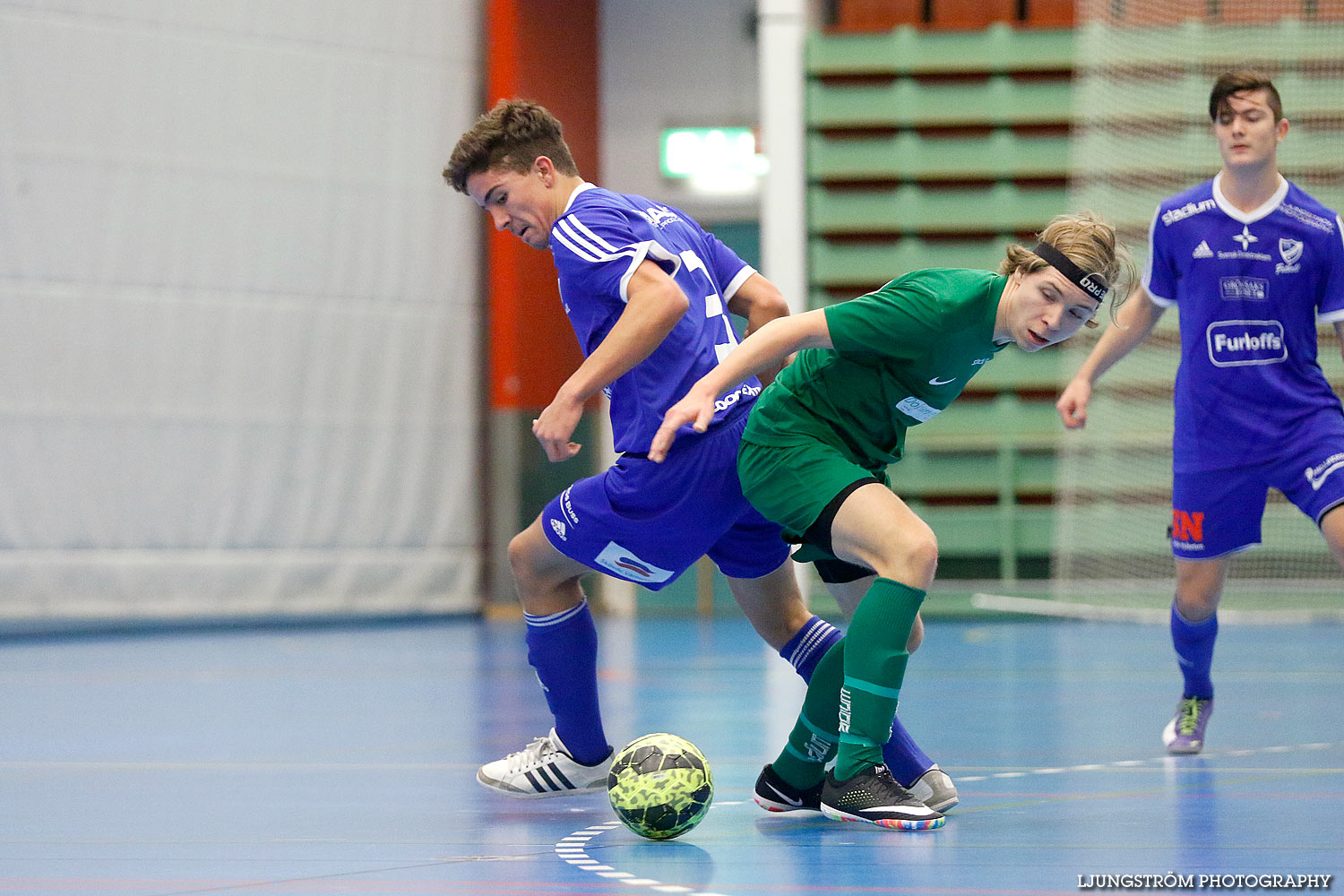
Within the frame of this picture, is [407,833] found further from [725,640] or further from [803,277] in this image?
[803,277]

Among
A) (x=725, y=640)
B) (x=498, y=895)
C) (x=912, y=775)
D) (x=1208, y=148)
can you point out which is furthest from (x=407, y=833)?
(x=1208, y=148)

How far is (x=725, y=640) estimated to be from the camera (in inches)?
376

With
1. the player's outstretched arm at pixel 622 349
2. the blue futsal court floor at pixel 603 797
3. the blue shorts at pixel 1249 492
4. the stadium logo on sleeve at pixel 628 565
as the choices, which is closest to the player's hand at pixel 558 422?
the player's outstretched arm at pixel 622 349

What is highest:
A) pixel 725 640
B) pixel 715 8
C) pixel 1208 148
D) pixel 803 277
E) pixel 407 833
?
pixel 715 8

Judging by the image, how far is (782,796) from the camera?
3551 millimetres

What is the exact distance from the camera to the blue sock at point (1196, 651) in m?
4.60

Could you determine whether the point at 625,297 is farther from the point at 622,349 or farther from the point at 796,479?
the point at 796,479

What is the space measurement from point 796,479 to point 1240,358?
1812 millimetres

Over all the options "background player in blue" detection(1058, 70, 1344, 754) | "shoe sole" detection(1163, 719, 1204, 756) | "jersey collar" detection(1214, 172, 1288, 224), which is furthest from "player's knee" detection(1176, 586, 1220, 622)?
"jersey collar" detection(1214, 172, 1288, 224)

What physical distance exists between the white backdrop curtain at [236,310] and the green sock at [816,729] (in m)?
8.43

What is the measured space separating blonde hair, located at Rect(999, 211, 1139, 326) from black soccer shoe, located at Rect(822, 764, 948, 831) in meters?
1.15

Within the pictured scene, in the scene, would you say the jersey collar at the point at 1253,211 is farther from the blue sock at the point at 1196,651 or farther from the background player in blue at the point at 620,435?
the background player in blue at the point at 620,435

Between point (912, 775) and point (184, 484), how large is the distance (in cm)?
882

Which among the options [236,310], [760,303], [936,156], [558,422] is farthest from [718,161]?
[558,422]
